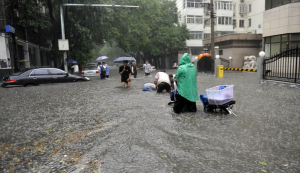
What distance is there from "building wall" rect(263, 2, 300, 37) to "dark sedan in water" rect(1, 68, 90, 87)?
58.4 feet

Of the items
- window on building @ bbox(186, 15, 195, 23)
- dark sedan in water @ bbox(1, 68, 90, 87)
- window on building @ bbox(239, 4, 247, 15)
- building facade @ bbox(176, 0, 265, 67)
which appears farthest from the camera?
window on building @ bbox(186, 15, 195, 23)

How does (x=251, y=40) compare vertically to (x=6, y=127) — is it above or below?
above

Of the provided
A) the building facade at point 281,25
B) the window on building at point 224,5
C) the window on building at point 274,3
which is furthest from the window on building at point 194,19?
the window on building at point 274,3

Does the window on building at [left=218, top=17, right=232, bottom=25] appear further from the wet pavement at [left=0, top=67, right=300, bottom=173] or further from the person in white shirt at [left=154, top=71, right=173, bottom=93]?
the wet pavement at [left=0, top=67, right=300, bottom=173]

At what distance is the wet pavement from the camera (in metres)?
3.91

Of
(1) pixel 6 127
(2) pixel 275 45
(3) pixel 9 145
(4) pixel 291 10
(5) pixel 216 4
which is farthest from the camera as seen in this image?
(5) pixel 216 4

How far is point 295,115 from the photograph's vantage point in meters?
6.95

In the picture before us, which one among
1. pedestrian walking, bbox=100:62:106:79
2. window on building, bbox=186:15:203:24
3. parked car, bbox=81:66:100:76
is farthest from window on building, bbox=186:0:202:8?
pedestrian walking, bbox=100:62:106:79

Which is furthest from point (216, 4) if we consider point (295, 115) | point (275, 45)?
point (295, 115)

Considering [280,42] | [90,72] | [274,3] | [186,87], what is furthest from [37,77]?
[274,3]

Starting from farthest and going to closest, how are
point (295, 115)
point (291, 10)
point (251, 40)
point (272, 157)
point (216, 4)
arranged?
1. point (216, 4)
2. point (251, 40)
3. point (291, 10)
4. point (295, 115)
5. point (272, 157)

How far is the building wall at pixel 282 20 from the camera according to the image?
68.3 ft

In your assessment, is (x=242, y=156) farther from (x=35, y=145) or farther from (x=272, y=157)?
(x=35, y=145)

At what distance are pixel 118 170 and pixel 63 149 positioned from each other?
1443 mm
